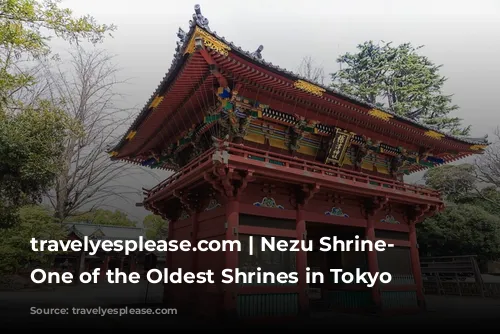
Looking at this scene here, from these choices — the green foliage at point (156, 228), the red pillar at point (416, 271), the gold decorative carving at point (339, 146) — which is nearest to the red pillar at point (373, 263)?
the red pillar at point (416, 271)

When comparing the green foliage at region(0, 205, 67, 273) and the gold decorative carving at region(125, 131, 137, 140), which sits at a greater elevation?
the gold decorative carving at region(125, 131, 137, 140)

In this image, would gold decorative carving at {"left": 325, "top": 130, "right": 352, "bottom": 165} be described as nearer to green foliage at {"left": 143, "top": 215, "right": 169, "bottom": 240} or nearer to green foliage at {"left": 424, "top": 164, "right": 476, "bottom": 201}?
green foliage at {"left": 424, "top": 164, "right": 476, "bottom": 201}

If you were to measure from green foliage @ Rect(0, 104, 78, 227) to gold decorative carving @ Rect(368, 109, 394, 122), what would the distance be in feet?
44.1

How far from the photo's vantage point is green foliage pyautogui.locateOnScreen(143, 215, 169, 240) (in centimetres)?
5708

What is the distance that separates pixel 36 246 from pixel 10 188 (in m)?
12.1

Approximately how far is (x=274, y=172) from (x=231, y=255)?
3143 mm

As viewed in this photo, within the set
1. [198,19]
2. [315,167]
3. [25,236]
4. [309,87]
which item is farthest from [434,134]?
[25,236]

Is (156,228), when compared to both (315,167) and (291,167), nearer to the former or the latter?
(291,167)

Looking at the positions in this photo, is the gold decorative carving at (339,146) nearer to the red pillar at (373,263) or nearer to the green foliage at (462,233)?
the red pillar at (373,263)

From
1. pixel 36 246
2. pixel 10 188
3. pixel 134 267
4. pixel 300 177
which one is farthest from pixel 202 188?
pixel 134 267

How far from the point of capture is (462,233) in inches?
1043

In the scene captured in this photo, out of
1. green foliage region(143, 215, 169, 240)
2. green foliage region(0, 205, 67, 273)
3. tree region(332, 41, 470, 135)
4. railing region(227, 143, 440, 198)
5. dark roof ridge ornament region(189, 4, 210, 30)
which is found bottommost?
green foliage region(0, 205, 67, 273)

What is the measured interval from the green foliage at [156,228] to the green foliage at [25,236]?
30536mm

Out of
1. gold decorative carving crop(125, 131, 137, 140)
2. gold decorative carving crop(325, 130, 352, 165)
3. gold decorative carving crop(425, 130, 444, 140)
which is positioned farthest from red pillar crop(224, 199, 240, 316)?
gold decorative carving crop(425, 130, 444, 140)
